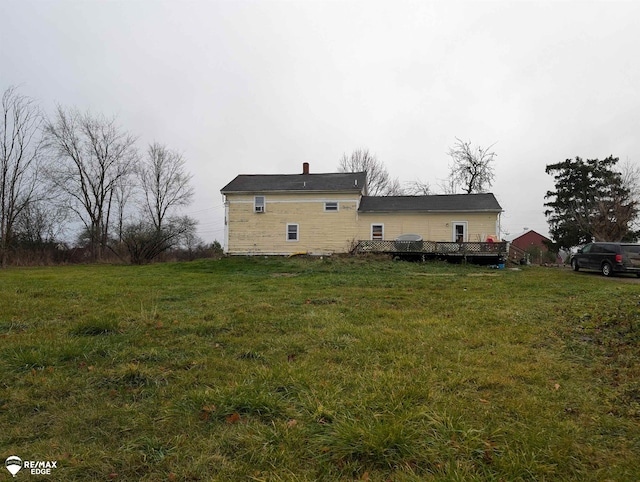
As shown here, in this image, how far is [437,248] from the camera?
21.2 m

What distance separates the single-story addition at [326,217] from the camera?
2405 centimetres

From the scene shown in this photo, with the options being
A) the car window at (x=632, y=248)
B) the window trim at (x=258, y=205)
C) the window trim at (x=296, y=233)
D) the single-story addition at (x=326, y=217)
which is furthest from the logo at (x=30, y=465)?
the window trim at (x=258, y=205)

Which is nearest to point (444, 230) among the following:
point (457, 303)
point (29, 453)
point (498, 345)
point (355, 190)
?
point (355, 190)

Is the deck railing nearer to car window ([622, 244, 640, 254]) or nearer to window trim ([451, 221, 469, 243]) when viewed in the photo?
window trim ([451, 221, 469, 243])

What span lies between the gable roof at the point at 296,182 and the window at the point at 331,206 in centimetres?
100

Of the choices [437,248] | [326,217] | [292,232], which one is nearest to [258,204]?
[292,232]

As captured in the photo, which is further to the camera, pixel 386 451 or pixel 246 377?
pixel 246 377

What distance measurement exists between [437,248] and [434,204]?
4.59 meters

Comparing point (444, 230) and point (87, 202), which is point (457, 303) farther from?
point (87, 202)

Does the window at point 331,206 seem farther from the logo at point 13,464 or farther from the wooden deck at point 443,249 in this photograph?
the logo at point 13,464

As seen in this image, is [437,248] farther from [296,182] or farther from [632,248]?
[296,182]

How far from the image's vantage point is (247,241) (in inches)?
1003

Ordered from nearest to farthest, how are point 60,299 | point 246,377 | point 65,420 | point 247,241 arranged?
1. point 65,420
2. point 246,377
3. point 60,299
4. point 247,241

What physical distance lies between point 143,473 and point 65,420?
104 cm
